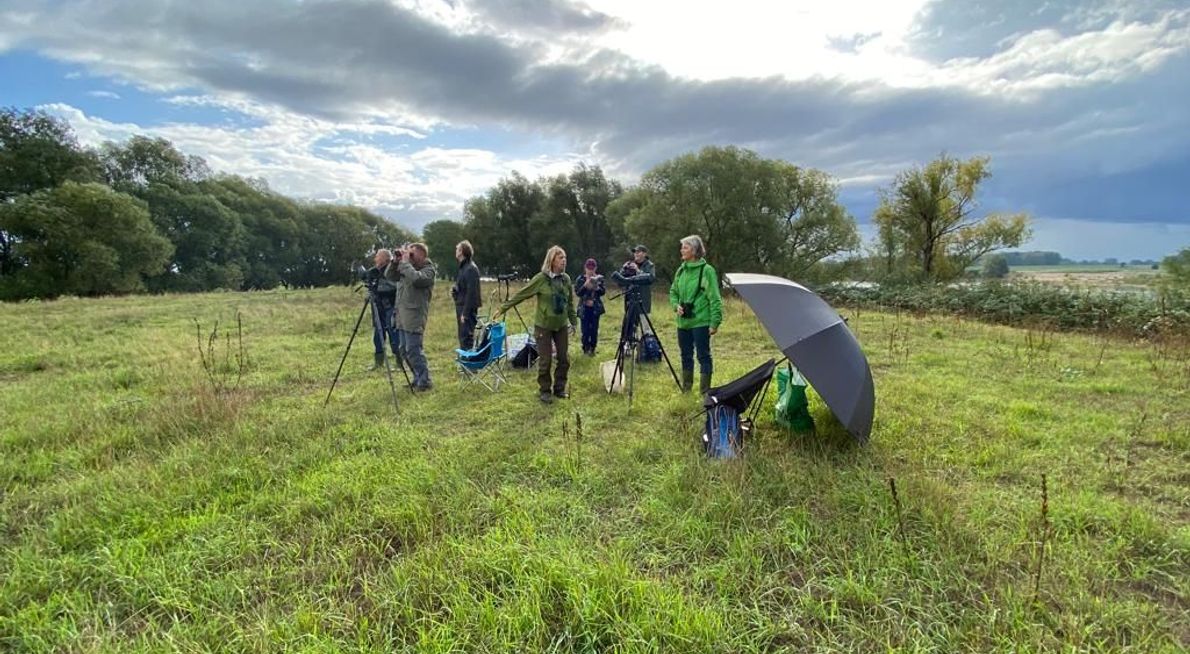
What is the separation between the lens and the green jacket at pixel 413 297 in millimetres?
6867

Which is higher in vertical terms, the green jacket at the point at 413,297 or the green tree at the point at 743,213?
the green tree at the point at 743,213

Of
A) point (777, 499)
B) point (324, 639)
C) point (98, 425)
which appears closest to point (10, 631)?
point (324, 639)

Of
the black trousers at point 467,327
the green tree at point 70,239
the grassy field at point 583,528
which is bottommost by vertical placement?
the grassy field at point 583,528

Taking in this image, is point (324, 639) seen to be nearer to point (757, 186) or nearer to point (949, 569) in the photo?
point (949, 569)

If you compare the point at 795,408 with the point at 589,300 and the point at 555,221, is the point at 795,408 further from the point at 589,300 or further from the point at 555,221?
the point at 555,221

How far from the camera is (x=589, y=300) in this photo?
28.6 feet

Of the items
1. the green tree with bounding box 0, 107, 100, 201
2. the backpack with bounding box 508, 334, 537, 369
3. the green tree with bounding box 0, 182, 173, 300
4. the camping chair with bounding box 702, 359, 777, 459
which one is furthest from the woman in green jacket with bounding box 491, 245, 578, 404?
the green tree with bounding box 0, 107, 100, 201

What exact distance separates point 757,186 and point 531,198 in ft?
61.3

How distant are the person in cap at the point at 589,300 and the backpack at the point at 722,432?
4157mm

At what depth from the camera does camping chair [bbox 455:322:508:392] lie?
7.12 m

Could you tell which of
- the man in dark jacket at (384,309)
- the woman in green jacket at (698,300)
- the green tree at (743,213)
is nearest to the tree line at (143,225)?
the green tree at (743,213)

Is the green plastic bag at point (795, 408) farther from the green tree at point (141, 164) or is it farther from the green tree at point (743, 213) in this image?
the green tree at point (141, 164)

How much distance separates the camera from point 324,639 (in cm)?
244

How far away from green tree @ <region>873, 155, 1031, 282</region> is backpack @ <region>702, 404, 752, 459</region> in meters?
29.7
